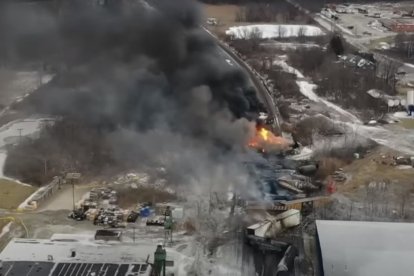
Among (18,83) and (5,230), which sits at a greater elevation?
(18,83)

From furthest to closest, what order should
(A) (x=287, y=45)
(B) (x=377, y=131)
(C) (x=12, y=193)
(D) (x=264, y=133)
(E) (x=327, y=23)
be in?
(E) (x=327, y=23) → (A) (x=287, y=45) → (B) (x=377, y=131) → (D) (x=264, y=133) → (C) (x=12, y=193)

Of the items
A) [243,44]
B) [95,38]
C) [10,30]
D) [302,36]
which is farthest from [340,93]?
[10,30]

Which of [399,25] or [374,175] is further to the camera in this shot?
[399,25]

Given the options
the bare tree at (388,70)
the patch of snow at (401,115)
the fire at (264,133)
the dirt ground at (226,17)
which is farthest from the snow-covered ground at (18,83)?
the bare tree at (388,70)

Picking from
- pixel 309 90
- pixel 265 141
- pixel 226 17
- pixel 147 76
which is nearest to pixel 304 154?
pixel 265 141

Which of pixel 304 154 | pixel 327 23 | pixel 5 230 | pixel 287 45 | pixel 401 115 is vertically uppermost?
pixel 327 23

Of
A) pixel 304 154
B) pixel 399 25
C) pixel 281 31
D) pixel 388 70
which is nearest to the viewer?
pixel 304 154

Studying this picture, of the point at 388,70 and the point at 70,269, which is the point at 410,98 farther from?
the point at 70,269
